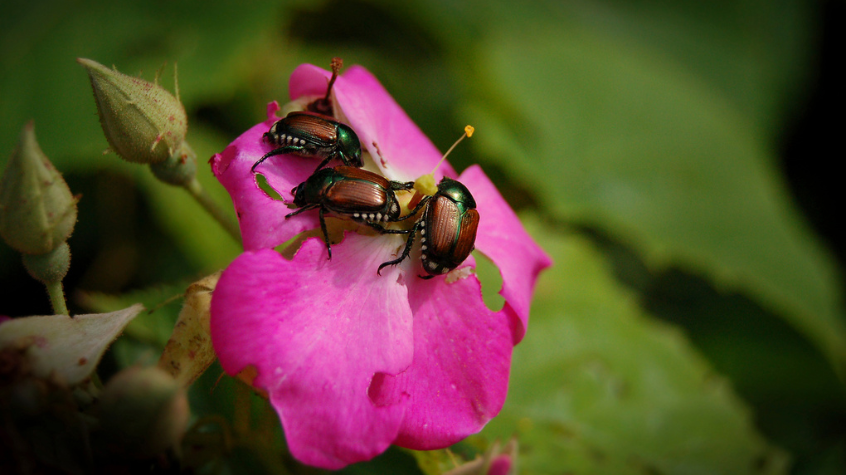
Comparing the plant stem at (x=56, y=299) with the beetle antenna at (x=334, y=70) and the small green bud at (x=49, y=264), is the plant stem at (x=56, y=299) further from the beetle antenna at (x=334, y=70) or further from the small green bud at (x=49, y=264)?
the beetle antenna at (x=334, y=70)

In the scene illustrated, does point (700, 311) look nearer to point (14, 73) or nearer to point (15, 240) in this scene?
point (15, 240)

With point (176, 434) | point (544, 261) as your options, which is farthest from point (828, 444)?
point (176, 434)

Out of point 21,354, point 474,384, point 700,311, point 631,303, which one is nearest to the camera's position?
point 21,354

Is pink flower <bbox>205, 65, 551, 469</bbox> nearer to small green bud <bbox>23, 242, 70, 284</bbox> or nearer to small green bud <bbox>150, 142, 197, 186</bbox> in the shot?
small green bud <bbox>150, 142, 197, 186</bbox>

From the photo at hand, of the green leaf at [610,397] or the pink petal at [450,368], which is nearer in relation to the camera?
the pink petal at [450,368]

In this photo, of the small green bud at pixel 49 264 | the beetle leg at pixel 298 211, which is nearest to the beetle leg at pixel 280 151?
the beetle leg at pixel 298 211

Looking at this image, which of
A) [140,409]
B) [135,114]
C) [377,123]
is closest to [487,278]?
[377,123]
